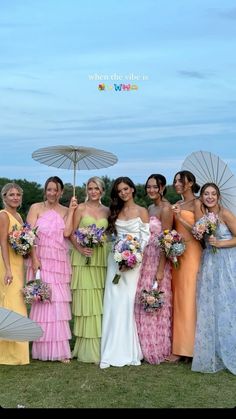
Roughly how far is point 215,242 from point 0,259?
9.70ft

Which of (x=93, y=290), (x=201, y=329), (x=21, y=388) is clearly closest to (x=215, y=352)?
(x=201, y=329)

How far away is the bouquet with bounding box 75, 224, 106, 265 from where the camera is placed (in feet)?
26.5

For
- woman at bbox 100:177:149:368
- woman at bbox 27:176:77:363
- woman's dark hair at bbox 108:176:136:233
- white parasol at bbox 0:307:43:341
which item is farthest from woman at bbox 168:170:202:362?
white parasol at bbox 0:307:43:341

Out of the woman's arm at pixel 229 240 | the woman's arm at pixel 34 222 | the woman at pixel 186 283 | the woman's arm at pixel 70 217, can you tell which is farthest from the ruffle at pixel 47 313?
the woman's arm at pixel 229 240

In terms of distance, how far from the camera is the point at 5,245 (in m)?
8.26

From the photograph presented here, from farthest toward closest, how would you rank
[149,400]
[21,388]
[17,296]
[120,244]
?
[17,296] < [120,244] < [21,388] < [149,400]

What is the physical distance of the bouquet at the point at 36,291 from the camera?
8.22m

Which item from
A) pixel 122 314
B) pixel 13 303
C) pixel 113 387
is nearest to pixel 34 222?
pixel 13 303

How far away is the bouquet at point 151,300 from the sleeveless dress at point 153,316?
108 mm

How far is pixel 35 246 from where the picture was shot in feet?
27.6

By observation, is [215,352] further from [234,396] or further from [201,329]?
[234,396]

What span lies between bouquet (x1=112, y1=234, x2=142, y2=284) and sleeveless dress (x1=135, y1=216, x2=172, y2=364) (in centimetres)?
41

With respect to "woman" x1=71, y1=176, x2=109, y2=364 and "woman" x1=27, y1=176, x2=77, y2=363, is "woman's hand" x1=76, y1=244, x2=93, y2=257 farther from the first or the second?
"woman" x1=27, y1=176, x2=77, y2=363

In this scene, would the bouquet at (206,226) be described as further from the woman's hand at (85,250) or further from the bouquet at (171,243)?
the woman's hand at (85,250)
